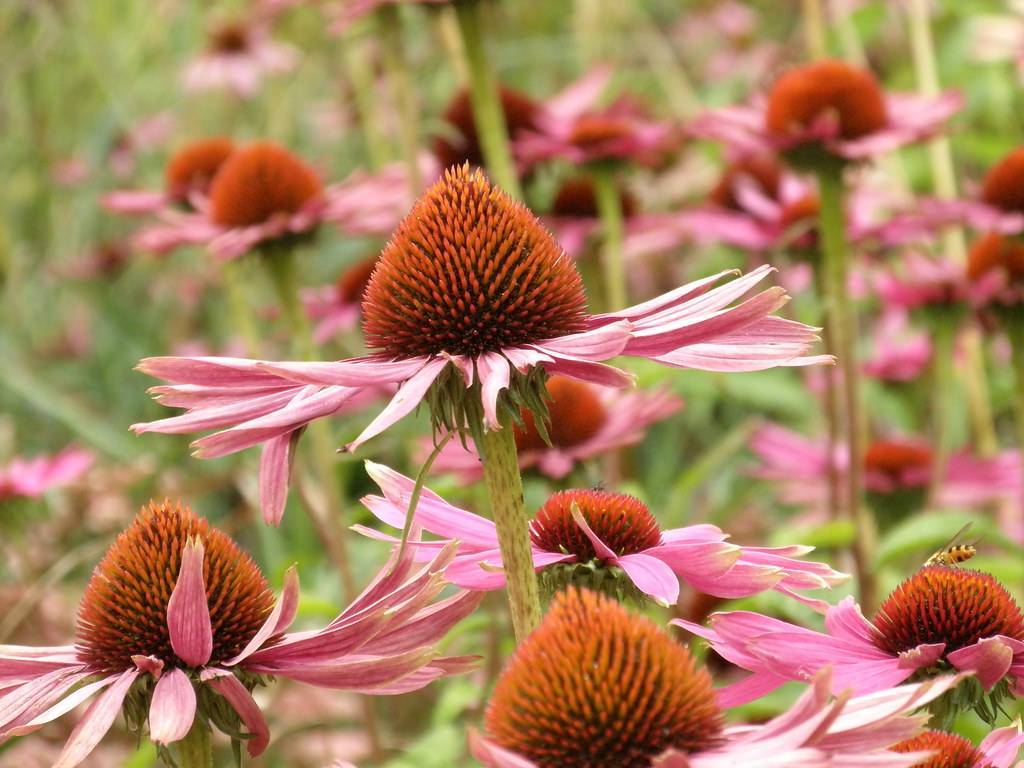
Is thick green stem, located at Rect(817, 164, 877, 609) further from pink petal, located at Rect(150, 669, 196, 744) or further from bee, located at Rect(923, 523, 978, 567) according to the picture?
pink petal, located at Rect(150, 669, 196, 744)

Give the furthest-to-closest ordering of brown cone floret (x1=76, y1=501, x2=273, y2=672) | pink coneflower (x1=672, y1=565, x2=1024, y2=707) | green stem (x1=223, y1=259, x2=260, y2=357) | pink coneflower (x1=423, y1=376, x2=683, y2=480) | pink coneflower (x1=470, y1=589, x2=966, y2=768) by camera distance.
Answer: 1. green stem (x1=223, y1=259, x2=260, y2=357)
2. pink coneflower (x1=423, y1=376, x2=683, y2=480)
3. brown cone floret (x1=76, y1=501, x2=273, y2=672)
4. pink coneflower (x1=672, y1=565, x2=1024, y2=707)
5. pink coneflower (x1=470, y1=589, x2=966, y2=768)

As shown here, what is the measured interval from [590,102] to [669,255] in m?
0.81

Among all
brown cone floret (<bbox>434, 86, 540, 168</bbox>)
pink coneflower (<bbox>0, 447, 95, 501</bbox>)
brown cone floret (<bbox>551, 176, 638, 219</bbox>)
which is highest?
brown cone floret (<bbox>434, 86, 540, 168</bbox>)

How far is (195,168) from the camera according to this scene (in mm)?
2150

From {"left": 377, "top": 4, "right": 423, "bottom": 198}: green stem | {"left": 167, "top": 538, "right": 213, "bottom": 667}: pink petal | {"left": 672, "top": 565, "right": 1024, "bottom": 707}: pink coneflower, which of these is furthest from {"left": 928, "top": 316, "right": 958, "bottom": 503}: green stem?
{"left": 167, "top": 538, "right": 213, "bottom": 667}: pink petal

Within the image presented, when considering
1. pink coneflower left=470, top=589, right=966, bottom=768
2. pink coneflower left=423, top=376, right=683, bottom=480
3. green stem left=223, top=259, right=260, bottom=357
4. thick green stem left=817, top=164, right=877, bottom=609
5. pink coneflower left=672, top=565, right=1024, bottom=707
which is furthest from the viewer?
green stem left=223, top=259, right=260, bottom=357

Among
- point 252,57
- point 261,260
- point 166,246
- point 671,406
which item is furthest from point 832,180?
point 252,57

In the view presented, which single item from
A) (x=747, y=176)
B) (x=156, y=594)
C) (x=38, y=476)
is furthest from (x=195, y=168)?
(x=156, y=594)

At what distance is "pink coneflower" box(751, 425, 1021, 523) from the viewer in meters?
1.94

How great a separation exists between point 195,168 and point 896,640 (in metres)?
1.64

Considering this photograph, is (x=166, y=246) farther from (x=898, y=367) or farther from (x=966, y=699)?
(x=966, y=699)

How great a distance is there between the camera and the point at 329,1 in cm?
209

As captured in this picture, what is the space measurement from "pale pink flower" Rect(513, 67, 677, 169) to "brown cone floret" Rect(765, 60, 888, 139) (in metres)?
0.21

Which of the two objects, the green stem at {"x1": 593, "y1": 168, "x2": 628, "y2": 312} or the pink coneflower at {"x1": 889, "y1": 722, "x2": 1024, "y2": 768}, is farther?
the green stem at {"x1": 593, "y1": 168, "x2": 628, "y2": 312}
